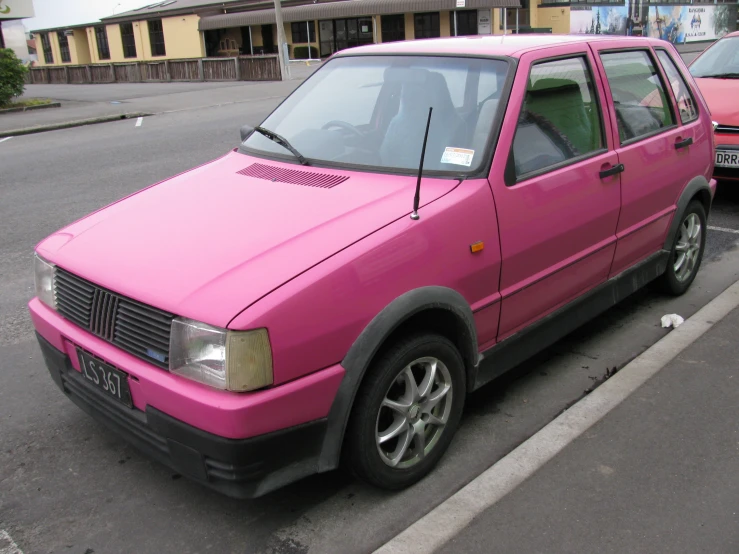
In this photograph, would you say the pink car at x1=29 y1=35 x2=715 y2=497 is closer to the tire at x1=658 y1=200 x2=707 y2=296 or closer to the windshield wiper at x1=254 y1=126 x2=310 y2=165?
the windshield wiper at x1=254 y1=126 x2=310 y2=165

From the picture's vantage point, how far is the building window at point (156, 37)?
45.8m

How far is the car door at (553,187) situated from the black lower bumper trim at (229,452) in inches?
49.1

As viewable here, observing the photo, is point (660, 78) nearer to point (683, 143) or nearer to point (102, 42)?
point (683, 143)

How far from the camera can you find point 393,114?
363cm

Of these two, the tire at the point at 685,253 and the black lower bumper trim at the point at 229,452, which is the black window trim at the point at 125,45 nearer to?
the tire at the point at 685,253

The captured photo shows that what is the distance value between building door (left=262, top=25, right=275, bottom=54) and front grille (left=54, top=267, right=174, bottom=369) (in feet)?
144

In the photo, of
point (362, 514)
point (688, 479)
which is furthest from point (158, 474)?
point (688, 479)

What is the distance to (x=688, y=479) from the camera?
305 cm

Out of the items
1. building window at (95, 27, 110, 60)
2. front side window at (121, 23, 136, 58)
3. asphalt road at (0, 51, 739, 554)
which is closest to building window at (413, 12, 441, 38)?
front side window at (121, 23, 136, 58)

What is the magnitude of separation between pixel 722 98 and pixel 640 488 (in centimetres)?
561

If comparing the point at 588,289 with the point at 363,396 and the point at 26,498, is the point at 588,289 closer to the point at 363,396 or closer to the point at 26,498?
the point at 363,396

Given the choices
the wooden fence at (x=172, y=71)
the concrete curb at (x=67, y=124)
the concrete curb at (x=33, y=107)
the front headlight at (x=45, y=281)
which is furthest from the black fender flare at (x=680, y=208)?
the wooden fence at (x=172, y=71)

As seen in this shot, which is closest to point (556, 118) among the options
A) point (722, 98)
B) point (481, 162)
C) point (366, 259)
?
point (481, 162)

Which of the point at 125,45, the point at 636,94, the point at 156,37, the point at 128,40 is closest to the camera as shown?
the point at 636,94
